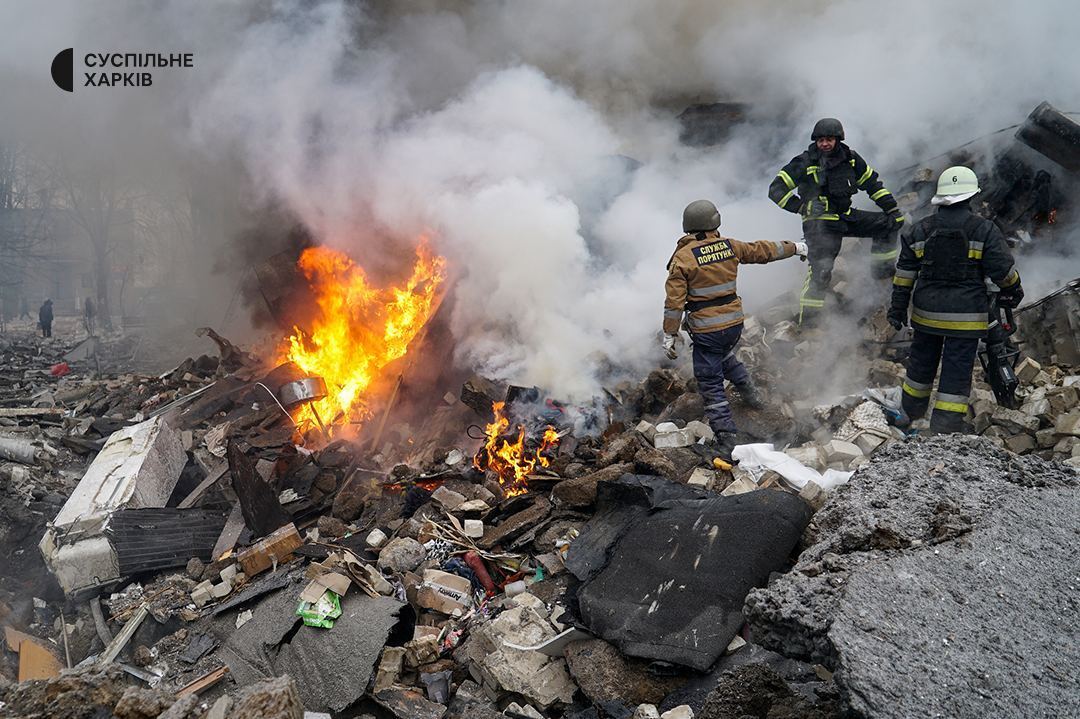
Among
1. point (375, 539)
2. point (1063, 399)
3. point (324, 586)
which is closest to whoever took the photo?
point (324, 586)

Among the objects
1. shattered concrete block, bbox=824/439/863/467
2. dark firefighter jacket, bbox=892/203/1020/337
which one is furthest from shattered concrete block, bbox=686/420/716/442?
dark firefighter jacket, bbox=892/203/1020/337

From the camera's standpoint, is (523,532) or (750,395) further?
(750,395)

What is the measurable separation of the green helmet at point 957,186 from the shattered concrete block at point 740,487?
234 cm

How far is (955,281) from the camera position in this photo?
460 centimetres

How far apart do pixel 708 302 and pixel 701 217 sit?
2.31ft

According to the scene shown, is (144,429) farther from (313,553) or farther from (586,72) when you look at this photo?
(586,72)

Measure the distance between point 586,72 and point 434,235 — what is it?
5269 mm

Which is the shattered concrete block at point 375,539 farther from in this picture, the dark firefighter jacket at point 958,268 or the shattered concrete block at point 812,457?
the dark firefighter jacket at point 958,268

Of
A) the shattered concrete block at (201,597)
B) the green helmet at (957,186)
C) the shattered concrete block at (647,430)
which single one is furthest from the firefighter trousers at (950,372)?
the shattered concrete block at (201,597)

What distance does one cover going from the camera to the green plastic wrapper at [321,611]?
395cm

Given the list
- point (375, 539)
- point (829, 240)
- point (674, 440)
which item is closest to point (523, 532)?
point (375, 539)

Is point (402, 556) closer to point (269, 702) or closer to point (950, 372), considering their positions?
point (269, 702)

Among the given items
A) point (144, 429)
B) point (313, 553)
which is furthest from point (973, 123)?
point (144, 429)

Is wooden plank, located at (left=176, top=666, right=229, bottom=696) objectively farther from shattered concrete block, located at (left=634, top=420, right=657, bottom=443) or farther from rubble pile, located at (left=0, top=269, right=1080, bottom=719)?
shattered concrete block, located at (left=634, top=420, right=657, bottom=443)
